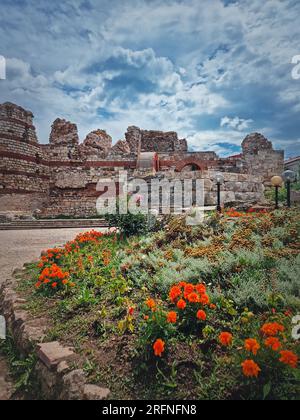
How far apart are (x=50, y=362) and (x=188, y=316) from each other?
4.13 ft

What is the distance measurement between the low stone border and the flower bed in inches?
3.9

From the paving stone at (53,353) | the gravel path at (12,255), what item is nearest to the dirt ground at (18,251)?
the gravel path at (12,255)

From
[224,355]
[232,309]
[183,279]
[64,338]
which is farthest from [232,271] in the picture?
[64,338]

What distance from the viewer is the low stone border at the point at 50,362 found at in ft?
6.15

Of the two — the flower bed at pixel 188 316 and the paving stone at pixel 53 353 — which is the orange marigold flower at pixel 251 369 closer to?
the flower bed at pixel 188 316

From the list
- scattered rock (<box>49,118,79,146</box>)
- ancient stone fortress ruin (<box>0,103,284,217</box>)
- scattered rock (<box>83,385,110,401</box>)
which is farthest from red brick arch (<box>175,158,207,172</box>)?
scattered rock (<box>83,385,110,401</box>)

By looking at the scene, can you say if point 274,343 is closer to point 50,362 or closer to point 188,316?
point 188,316

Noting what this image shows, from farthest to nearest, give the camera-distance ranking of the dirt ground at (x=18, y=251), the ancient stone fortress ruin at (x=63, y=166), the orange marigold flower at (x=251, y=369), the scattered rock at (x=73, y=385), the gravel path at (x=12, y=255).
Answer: the ancient stone fortress ruin at (x=63, y=166) < the dirt ground at (x=18, y=251) < the gravel path at (x=12, y=255) < the scattered rock at (x=73, y=385) < the orange marigold flower at (x=251, y=369)

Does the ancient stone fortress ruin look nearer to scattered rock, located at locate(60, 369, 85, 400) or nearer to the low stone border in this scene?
the low stone border

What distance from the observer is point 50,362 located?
86.3 inches

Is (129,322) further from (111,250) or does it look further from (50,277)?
(111,250)

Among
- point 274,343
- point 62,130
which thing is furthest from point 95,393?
point 62,130

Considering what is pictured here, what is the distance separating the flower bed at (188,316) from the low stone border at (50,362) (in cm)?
10

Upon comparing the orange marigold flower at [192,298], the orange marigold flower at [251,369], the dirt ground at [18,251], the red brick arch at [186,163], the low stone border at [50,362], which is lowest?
the low stone border at [50,362]
